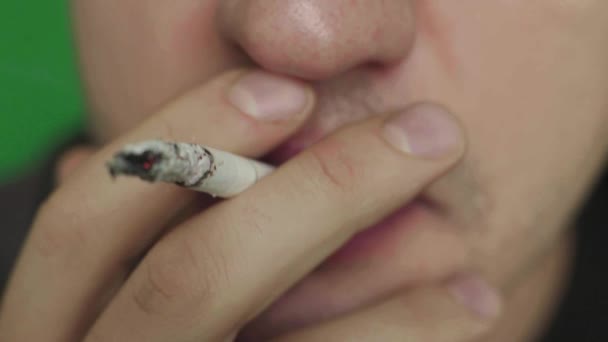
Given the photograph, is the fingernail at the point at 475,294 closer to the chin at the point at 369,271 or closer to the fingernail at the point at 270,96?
the chin at the point at 369,271

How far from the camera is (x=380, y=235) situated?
0.63 m

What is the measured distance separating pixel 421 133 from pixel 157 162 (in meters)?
0.31

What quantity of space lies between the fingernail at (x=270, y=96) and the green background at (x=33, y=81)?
1.32 metres

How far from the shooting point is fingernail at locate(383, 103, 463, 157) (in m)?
0.53

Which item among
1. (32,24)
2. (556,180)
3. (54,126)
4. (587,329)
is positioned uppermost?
(32,24)

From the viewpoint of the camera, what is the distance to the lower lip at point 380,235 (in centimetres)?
63

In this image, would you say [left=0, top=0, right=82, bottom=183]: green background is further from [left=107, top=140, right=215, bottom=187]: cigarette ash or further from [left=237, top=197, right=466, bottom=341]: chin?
[left=107, top=140, right=215, bottom=187]: cigarette ash

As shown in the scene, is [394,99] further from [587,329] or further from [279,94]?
[587,329]

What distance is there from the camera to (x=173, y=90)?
0.62m

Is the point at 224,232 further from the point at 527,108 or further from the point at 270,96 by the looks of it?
the point at 527,108

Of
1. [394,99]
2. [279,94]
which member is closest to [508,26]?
[394,99]

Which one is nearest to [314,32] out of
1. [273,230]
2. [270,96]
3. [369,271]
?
[270,96]

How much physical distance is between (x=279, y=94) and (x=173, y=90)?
0.50 ft

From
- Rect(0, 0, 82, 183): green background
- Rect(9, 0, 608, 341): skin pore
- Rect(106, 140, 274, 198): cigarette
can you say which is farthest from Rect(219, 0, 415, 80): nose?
Rect(0, 0, 82, 183): green background
